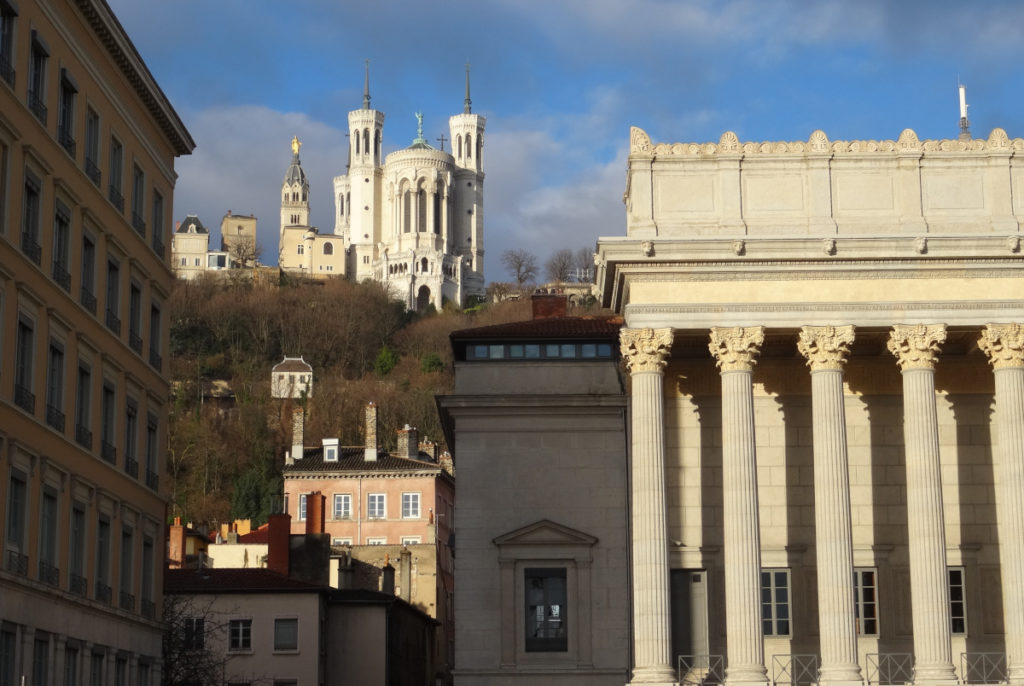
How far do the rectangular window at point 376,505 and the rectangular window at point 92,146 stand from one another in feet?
208

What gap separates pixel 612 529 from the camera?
5062cm

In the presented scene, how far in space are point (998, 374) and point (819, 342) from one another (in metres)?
4.77

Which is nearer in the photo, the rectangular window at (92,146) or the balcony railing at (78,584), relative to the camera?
the balcony railing at (78,584)

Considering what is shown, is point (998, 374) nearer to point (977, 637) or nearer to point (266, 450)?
point (977, 637)

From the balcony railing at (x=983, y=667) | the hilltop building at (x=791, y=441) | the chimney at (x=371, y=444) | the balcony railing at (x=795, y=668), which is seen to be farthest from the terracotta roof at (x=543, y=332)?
the chimney at (x=371, y=444)

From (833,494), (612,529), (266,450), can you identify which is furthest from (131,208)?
(266,450)

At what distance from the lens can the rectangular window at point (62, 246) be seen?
38.9m

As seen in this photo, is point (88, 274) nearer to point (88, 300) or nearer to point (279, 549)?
point (88, 300)

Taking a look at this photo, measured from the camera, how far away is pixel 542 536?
166 ft

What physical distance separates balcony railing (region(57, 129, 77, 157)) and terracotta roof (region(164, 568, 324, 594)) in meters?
26.8

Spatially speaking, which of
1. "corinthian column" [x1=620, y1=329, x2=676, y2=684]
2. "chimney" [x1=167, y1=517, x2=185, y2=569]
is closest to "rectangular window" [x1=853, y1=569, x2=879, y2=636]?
"corinthian column" [x1=620, y1=329, x2=676, y2=684]

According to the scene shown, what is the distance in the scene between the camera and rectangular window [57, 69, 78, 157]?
3934 cm

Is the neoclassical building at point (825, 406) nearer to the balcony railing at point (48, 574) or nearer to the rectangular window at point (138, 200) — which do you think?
the rectangular window at point (138, 200)

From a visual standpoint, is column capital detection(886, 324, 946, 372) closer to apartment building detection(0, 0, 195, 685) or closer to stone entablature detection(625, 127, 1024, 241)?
stone entablature detection(625, 127, 1024, 241)
